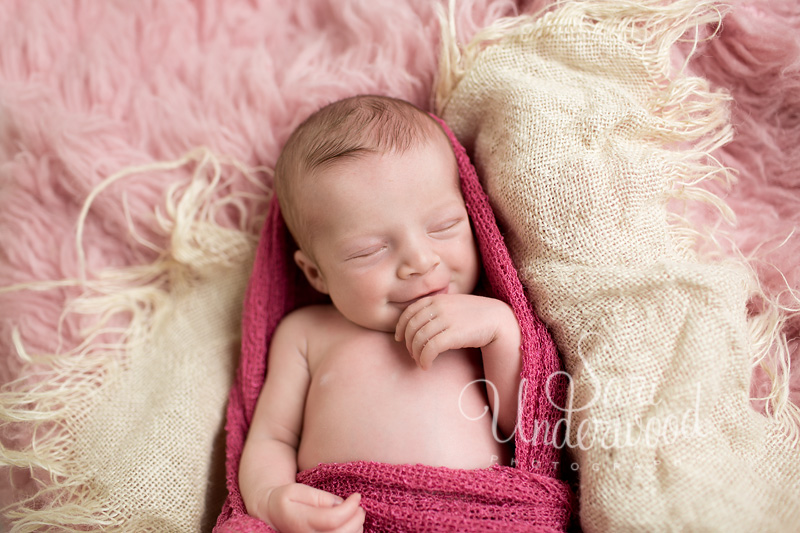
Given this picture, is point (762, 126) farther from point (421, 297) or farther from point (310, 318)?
point (310, 318)

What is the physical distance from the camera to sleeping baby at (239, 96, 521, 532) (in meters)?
1.15

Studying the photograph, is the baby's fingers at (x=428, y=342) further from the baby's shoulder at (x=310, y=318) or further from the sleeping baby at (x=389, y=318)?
the baby's shoulder at (x=310, y=318)

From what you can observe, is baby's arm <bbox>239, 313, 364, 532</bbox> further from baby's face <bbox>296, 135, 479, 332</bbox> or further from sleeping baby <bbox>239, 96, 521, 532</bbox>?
baby's face <bbox>296, 135, 479, 332</bbox>

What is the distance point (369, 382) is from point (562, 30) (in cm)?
79

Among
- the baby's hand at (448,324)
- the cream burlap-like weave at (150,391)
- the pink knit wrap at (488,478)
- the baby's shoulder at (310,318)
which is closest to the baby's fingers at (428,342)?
the baby's hand at (448,324)

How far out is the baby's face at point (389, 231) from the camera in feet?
3.88

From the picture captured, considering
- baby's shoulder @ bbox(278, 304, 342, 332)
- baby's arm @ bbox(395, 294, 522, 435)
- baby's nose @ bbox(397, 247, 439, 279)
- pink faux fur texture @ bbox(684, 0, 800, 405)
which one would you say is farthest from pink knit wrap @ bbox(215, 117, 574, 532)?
pink faux fur texture @ bbox(684, 0, 800, 405)

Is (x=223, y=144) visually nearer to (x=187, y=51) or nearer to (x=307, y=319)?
(x=187, y=51)

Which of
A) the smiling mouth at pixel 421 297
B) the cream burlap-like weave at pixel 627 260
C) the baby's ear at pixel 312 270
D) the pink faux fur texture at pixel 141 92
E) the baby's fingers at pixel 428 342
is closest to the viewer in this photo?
the cream burlap-like weave at pixel 627 260

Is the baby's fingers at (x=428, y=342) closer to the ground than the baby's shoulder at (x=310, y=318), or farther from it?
farther from it

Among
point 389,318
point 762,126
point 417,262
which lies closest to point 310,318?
point 389,318

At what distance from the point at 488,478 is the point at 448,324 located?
0.88ft

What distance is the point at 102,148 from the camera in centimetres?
148

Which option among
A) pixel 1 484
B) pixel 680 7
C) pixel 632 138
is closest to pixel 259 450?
pixel 1 484
